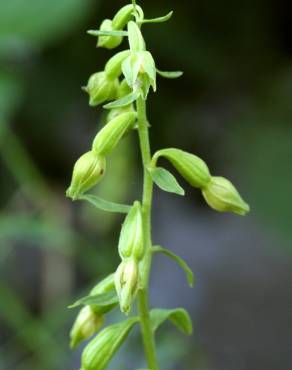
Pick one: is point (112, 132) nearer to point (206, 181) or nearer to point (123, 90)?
point (123, 90)

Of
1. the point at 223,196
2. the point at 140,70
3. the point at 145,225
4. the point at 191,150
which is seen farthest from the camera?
the point at 191,150

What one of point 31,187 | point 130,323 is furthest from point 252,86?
point 130,323

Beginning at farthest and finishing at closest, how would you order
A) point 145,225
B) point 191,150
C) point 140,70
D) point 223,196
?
1. point 191,150
2. point 223,196
3. point 145,225
4. point 140,70

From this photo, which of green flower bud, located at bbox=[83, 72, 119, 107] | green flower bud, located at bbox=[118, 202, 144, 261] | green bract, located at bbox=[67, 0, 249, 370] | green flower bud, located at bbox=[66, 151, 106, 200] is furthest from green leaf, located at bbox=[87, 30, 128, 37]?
green flower bud, located at bbox=[118, 202, 144, 261]

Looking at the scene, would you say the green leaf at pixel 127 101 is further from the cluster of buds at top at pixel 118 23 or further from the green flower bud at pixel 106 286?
the green flower bud at pixel 106 286

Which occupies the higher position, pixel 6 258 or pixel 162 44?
pixel 162 44

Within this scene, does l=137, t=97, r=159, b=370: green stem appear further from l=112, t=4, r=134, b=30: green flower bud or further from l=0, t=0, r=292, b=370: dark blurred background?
l=0, t=0, r=292, b=370: dark blurred background

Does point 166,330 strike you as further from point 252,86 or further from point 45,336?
point 252,86

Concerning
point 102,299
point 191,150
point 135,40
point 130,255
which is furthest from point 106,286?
point 191,150
